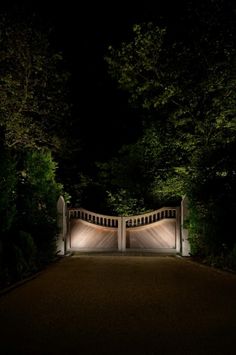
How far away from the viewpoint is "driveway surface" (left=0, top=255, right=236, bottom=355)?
20.4 ft

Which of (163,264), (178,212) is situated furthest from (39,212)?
(178,212)

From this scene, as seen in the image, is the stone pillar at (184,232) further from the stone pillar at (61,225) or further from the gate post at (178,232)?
the stone pillar at (61,225)

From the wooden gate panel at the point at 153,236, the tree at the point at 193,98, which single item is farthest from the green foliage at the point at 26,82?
the wooden gate panel at the point at 153,236

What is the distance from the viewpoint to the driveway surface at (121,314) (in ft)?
20.4

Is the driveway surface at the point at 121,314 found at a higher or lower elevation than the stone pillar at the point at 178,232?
lower

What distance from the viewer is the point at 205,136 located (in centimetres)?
2192

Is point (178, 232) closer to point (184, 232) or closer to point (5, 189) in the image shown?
point (184, 232)

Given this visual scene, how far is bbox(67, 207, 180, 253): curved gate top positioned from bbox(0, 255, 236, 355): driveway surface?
7.73 m

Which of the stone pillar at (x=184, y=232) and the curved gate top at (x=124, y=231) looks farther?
the curved gate top at (x=124, y=231)

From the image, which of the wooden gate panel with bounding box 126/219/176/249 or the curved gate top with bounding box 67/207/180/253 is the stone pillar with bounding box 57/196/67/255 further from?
the wooden gate panel with bounding box 126/219/176/249

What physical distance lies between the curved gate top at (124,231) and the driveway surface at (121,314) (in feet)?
25.4

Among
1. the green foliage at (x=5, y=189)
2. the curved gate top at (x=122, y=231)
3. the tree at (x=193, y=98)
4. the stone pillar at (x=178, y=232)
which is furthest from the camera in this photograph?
the curved gate top at (x=122, y=231)

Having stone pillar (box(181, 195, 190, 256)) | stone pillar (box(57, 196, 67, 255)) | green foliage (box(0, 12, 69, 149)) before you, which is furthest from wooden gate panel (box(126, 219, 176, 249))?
green foliage (box(0, 12, 69, 149))

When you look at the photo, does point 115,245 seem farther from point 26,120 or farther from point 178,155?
point 26,120
